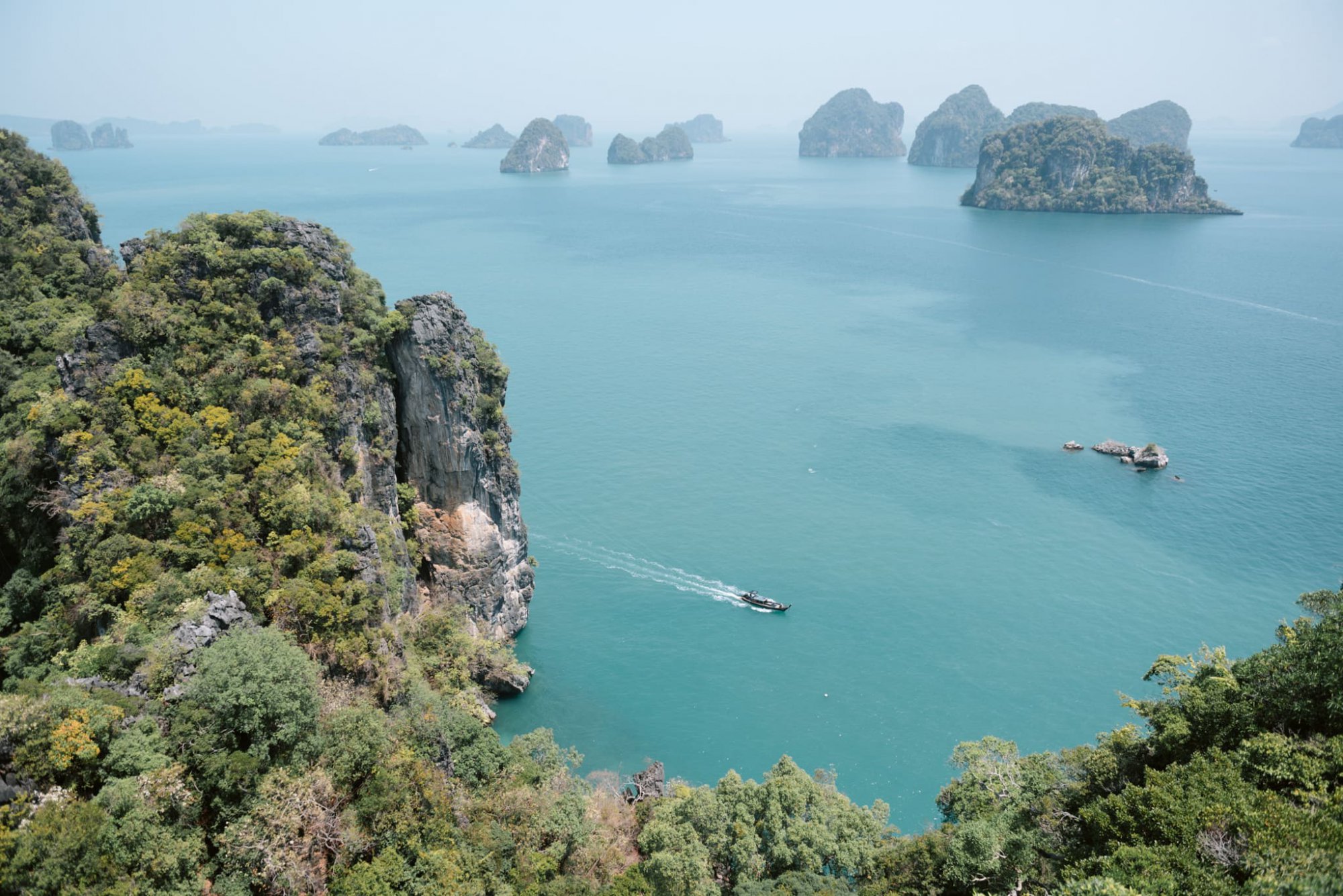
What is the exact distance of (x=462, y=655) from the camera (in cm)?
3772

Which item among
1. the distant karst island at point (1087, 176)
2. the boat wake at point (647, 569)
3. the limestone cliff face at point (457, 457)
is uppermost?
the distant karst island at point (1087, 176)

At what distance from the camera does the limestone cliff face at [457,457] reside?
40.8m

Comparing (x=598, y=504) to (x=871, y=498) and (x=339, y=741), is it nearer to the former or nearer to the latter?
(x=871, y=498)

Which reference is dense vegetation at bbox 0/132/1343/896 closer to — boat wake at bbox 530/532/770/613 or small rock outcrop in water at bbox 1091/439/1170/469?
boat wake at bbox 530/532/770/613

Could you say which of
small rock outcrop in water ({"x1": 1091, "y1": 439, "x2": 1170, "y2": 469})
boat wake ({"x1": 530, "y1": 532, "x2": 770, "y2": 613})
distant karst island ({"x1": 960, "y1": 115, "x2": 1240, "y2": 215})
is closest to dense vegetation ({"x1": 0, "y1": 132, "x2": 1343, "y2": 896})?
boat wake ({"x1": 530, "y1": 532, "x2": 770, "y2": 613})

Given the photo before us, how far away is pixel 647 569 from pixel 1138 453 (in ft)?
146

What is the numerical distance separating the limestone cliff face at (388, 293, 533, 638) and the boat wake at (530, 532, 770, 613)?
31.1 ft

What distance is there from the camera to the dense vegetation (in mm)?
21047

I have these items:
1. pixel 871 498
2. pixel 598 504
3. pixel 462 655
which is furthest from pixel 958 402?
pixel 462 655

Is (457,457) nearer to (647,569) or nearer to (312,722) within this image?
(647,569)

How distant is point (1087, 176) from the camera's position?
186125 millimetres

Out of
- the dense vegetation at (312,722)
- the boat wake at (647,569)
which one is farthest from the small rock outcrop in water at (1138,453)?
the dense vegetation at (312,722)

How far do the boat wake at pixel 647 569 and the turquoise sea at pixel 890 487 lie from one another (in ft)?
0.61

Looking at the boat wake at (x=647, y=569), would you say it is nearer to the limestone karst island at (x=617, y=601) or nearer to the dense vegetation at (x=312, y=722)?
the limestone karst island at (x=617, y=601)
